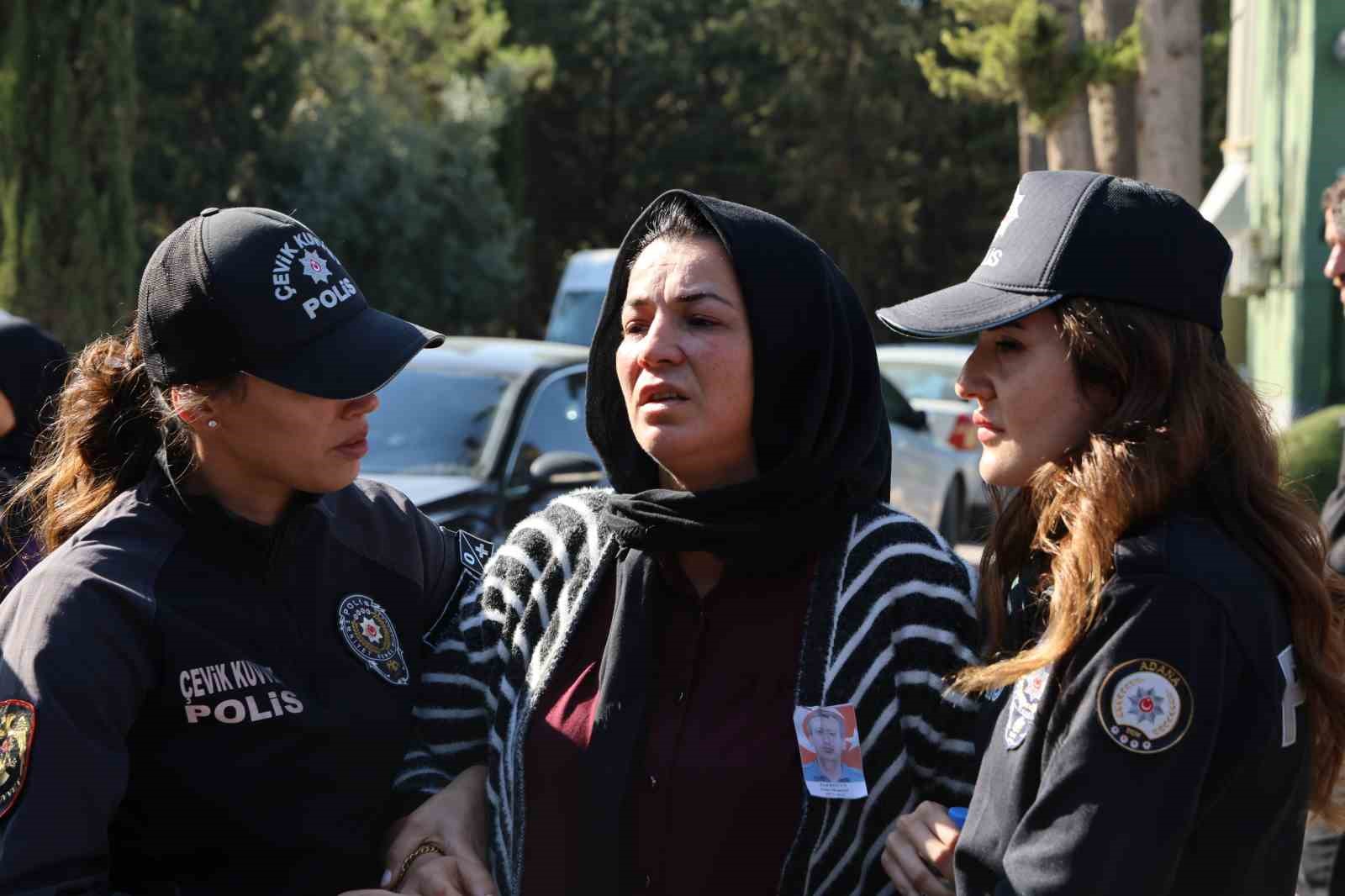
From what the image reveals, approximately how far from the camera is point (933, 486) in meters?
12.2

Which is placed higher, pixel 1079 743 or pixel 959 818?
pixel 1079 743

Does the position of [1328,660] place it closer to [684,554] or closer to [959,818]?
[959,818]

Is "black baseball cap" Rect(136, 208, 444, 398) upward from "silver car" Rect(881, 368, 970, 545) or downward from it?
upward

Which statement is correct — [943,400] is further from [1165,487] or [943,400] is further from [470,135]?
[470,135]

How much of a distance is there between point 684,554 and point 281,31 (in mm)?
25793

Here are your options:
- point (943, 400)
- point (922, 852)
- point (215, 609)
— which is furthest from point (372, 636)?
point (943, 400)

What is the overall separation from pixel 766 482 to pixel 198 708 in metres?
0.90

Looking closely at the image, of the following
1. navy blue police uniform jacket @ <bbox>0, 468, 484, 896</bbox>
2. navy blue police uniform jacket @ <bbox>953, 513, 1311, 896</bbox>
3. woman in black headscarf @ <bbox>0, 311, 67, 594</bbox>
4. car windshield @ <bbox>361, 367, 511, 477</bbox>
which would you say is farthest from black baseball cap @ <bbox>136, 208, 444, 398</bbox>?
car windshield @ <bbox>361, 367, 511, 477</bbox>

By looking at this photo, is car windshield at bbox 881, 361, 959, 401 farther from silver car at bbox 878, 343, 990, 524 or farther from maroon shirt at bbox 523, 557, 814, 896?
maroon shirt at bbox 523, 557, 814, 896

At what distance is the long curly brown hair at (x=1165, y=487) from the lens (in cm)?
208

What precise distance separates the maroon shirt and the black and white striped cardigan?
0.10 feet

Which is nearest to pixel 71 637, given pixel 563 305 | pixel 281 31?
pixel 563 305

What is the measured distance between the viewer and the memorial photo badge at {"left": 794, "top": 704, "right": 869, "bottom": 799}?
2318mm

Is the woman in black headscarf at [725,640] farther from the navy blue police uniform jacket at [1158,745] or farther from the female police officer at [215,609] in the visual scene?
the navy blue police uniform jacket at [1158,745]
